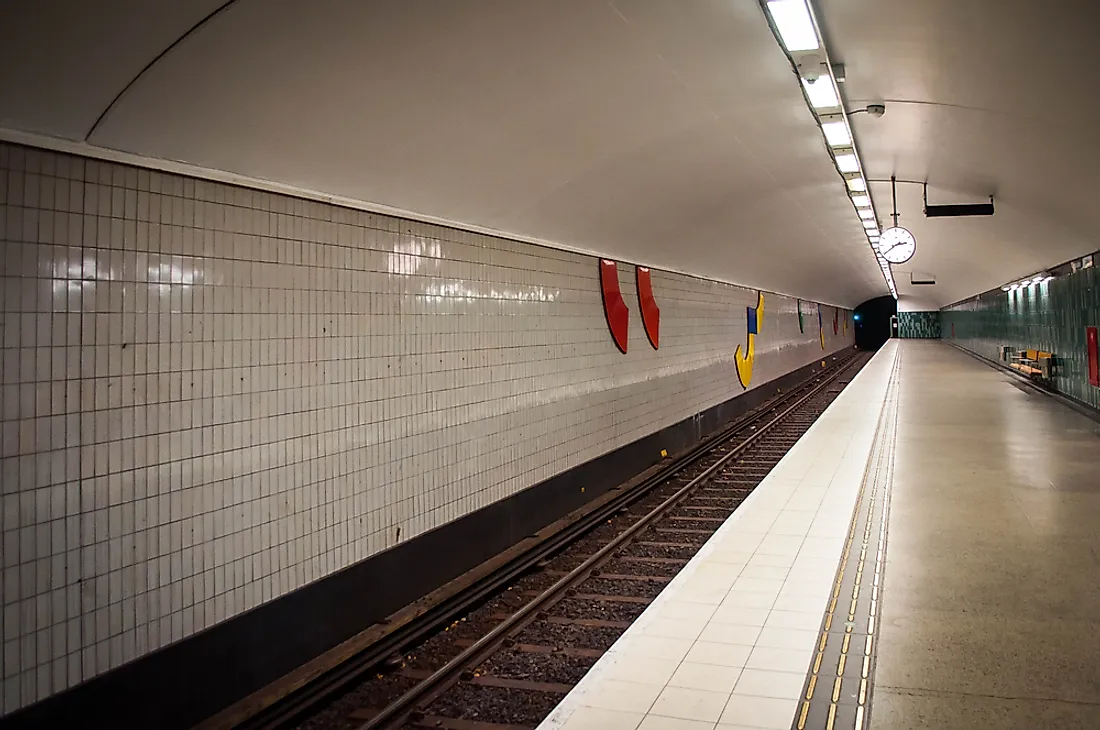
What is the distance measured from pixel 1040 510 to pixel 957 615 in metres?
3.07

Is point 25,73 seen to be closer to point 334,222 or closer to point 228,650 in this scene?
point 334,222

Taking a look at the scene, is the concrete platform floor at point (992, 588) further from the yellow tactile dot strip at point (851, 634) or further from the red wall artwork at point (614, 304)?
the red wall artwork at point (614, 304)

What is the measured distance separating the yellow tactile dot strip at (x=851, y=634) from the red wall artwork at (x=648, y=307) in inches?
169

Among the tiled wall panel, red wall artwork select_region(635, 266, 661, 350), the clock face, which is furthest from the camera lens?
the tiled wall panel

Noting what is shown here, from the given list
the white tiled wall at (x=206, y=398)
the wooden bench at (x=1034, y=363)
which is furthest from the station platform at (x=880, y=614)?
the wooden bench at (x=1034, y=363)

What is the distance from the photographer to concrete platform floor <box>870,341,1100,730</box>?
346 cm

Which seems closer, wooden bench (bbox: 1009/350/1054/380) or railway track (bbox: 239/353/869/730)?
railway track (bbox: 239/353/869/730)

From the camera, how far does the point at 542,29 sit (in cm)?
416

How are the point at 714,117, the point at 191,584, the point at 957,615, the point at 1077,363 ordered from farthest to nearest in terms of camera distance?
the point at 1077,363 < the point at 714,117 < the point at 957,615 < the point at 191,584

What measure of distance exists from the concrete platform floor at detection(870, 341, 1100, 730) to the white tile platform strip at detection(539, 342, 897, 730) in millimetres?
437

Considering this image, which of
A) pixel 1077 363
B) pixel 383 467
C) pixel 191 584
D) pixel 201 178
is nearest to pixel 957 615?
pixel 383 467

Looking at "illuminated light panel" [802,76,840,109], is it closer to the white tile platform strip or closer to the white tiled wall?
the white tiled wall

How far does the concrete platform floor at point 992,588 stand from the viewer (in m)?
3.46

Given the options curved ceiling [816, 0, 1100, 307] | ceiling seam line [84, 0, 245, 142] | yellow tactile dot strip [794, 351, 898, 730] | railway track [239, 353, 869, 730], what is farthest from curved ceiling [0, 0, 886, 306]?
yellow tactile dot strip [794, 351, 898, 730]
